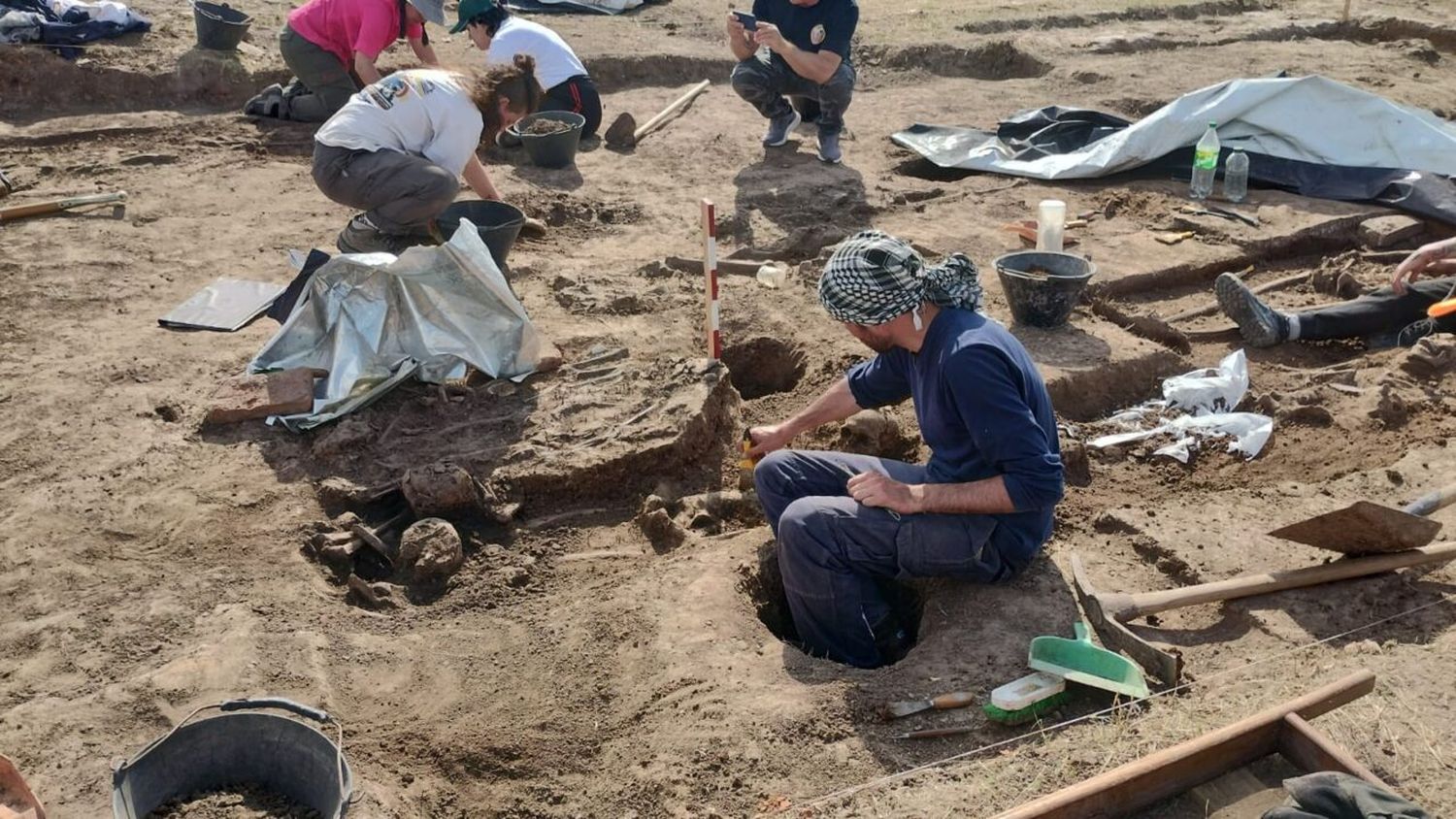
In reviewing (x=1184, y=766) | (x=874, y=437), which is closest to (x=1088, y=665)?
(x=1184, y=766)

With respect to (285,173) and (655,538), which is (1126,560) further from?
(285,173)

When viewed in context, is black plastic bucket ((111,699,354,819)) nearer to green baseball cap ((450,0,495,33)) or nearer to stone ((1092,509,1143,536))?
stone ((1092,509,1143,536))

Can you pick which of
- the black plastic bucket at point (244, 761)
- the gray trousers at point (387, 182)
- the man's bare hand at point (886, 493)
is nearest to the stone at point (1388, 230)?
the man's bare hand at point (886, 493)

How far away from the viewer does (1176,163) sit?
872 centimetres

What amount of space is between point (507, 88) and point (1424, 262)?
4850 millimetres

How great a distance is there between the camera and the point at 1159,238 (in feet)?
25.1

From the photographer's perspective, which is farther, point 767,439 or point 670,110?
point 670,110

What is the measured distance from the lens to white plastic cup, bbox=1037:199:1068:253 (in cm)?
684

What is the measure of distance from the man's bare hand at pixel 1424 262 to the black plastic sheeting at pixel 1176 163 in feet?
5.74

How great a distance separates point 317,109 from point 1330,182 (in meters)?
7.37

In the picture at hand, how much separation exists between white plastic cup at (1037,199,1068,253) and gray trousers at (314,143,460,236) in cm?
331

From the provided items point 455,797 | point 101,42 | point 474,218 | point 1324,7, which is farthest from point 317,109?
point 1324,7

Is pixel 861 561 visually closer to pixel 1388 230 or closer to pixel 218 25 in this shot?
pixel 1388 230

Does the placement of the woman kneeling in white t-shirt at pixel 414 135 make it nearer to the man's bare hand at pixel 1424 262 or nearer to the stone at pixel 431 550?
the stone at pixel 431 550
